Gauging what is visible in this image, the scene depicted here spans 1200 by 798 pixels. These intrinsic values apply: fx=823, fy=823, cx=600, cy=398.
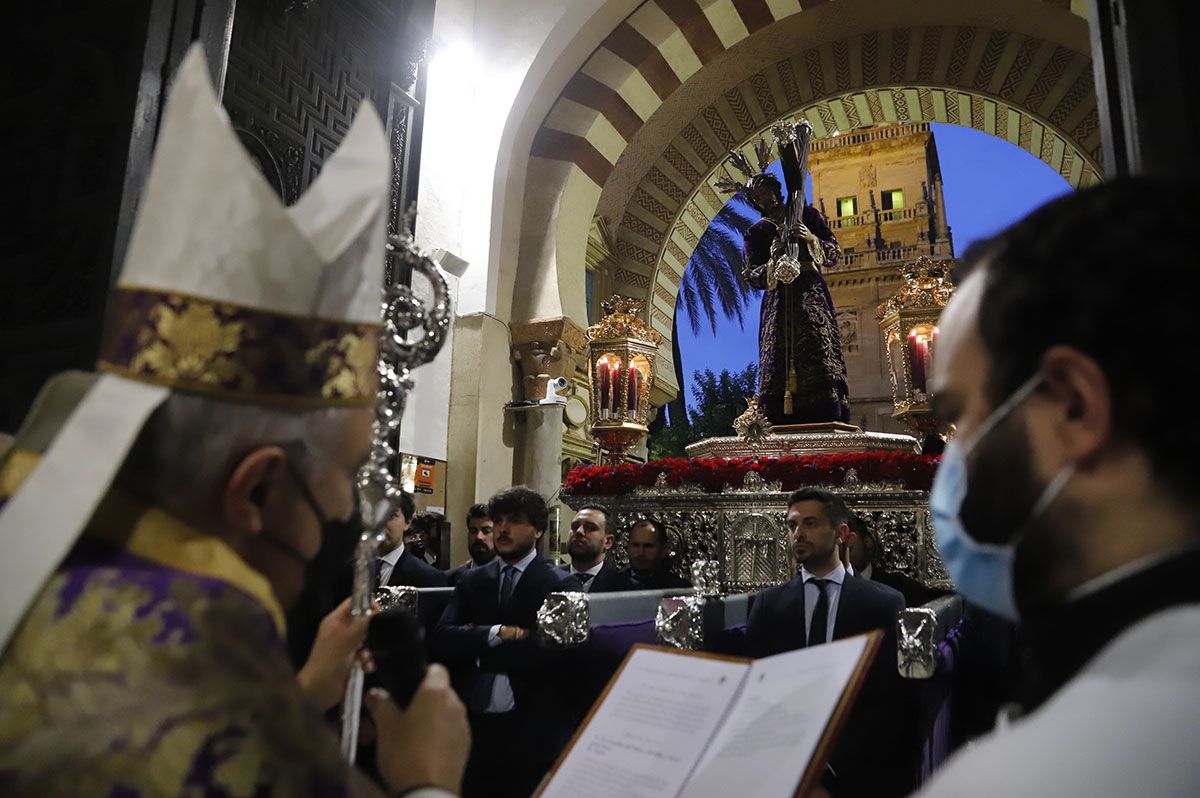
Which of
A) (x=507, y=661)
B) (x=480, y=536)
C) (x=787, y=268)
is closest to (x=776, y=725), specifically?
(x=507, y=661)

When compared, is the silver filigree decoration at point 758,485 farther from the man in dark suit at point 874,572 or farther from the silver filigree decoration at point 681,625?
the silver filigree decoration at point 681,625

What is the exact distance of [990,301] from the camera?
0.94m

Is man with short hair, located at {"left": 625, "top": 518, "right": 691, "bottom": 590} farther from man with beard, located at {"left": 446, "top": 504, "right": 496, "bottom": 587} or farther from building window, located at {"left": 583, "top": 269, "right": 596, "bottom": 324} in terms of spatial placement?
building window, located at {"left": 583, "top": 269, "right": 596, "bottom": 324}

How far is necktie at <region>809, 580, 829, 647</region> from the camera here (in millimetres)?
3631

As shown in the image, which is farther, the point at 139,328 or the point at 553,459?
the point at 553,459

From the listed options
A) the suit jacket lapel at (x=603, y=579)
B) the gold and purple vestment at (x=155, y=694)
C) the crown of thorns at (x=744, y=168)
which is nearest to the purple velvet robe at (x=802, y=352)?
the crown of thorns at (x=744, y=168)

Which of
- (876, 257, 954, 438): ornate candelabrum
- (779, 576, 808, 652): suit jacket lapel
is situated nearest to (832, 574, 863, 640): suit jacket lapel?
(779, 576, 808, 652): suit jacket lapel

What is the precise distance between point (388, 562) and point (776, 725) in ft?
13.0

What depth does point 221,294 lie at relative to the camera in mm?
1066

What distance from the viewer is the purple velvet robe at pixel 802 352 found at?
8016mm

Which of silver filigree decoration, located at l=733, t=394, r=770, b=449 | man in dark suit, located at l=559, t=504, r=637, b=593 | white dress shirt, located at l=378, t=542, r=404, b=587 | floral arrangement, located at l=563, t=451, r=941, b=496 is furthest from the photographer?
silver filigree decoration, located at l=733, t=394, r=770, b=449

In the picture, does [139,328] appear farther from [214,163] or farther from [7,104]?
[7,104]

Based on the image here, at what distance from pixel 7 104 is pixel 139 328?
2064 millimetres

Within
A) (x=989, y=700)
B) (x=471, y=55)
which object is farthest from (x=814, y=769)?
(x=471, y=55)
